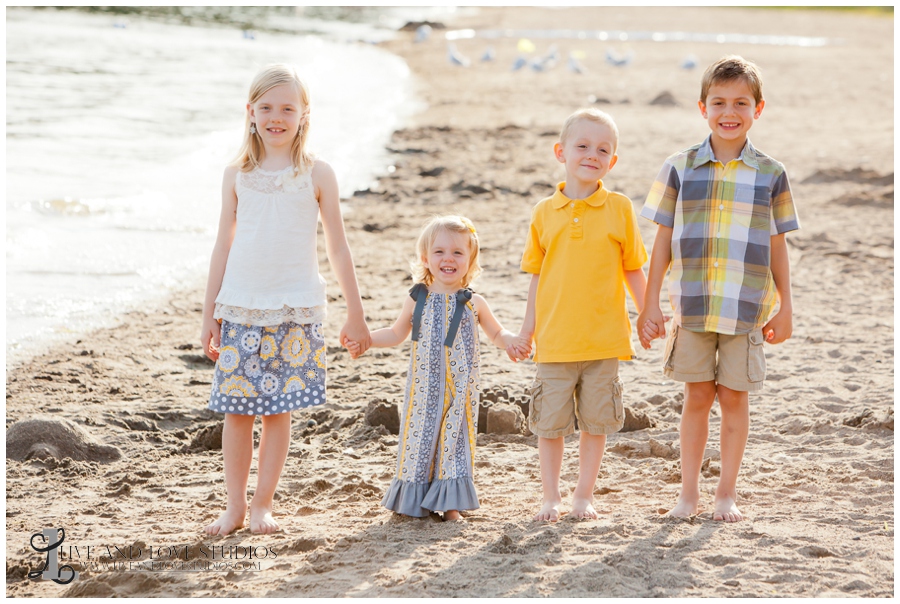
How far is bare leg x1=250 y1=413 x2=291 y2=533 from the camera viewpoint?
11.6 ft

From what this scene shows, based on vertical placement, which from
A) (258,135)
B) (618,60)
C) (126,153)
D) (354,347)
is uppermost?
(618,60)

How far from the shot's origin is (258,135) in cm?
353

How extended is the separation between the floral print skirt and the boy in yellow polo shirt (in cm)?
88

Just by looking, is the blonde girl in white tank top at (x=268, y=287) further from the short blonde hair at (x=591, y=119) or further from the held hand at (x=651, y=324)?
the held hand at (x=651, y=324)

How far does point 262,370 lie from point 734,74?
1997 mm

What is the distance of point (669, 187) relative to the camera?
11.7 ft

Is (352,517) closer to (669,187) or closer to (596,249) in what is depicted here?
(596,249)

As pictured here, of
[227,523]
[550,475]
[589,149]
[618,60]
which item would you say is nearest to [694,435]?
[550,475]

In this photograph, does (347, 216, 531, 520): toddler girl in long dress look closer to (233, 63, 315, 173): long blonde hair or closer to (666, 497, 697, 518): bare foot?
(233, 63, 315, 173): long blonde hair

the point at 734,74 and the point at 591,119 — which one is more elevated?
the point at 734,74

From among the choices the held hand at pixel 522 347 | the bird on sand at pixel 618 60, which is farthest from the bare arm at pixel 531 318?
the bird on sand at pixel 618 60

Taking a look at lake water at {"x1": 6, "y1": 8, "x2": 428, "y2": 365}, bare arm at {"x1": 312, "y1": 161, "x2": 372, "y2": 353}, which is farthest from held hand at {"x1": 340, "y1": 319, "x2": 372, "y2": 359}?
lake water at {"x1": 6, "y1": 8, "x2": 428, "y2": 365}

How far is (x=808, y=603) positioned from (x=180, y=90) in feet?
60.6

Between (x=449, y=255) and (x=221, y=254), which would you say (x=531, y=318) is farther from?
(x=221, y=254)
